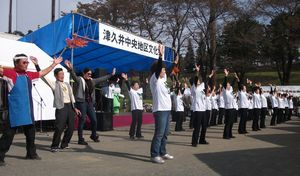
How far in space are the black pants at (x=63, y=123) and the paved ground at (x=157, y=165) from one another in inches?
10.8

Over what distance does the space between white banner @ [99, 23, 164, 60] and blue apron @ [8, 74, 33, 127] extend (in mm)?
7730

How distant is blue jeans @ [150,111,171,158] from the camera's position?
25.5ft

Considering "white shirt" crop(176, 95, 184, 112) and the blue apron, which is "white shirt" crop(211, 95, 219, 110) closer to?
"white shirt" crop(176, 95, 184, 112)

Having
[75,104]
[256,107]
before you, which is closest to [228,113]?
[256,107]

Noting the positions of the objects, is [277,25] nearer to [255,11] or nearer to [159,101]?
[255,11]

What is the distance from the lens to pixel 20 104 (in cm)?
733

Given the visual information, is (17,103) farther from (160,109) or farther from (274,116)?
(274,116)

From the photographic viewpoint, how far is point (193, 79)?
10883mm

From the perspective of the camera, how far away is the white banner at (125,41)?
15.2 metres

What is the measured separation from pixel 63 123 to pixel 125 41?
8.29 m

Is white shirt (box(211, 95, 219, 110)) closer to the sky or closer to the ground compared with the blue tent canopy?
closer to the ground

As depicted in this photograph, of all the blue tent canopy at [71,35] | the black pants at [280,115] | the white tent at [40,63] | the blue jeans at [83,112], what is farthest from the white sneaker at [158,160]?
the black pants at [280,115]

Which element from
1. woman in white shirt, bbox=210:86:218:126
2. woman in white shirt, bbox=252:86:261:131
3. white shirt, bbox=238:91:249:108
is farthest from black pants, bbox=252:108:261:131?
woman in white shirt, bbox=210:86:218:126

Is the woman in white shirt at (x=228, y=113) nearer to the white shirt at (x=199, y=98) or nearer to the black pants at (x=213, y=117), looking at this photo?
the white shirt at (x=199, y=98)
